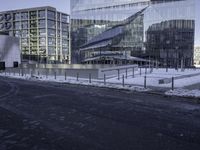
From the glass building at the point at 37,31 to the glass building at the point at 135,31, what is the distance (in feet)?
167

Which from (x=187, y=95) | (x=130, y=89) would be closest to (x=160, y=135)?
(x=187, y=95)

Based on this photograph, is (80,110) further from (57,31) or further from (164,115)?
(57,31)

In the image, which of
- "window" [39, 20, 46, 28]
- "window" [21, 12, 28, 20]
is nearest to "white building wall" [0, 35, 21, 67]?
"window" [39, 20, 46, 28]

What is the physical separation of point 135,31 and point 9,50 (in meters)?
33.1

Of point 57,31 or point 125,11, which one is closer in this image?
point 125,11

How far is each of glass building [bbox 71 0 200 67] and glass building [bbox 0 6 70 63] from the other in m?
50.8

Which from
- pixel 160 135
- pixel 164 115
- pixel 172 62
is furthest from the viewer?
pixel 172 62

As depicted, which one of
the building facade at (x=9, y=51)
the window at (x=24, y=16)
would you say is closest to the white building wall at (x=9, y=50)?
the building facade at (x=9, y=51)

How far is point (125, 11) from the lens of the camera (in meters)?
73.9

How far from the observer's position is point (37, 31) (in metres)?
131

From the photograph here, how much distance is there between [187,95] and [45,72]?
23.1m

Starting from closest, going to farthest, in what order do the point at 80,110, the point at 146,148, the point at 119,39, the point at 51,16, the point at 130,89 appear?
the point at 146,148 < the point at 80,110 < the point at 130,89 < the point at 119,39 < the point at 51,16

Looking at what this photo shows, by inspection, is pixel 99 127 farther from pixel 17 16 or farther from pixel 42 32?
pixel 17 16

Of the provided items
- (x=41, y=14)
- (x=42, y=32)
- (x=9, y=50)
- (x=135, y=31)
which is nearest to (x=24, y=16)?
(x=41, y=14)
